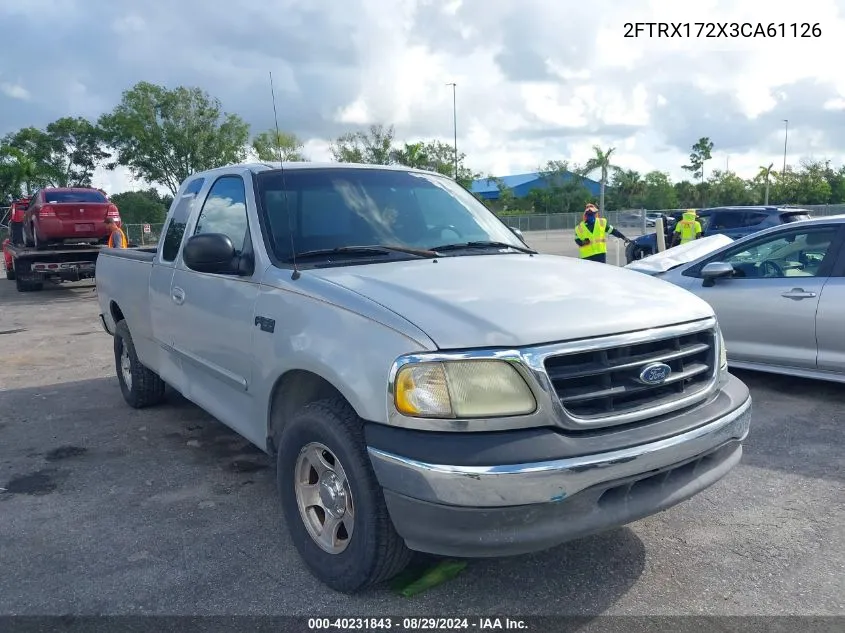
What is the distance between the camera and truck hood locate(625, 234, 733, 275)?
7.04 metres

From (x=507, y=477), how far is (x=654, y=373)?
803 millimetres

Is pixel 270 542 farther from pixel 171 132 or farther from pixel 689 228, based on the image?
pixel 171 132

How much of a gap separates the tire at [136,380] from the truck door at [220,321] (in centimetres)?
137

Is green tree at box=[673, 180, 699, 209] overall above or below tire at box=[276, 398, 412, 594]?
above

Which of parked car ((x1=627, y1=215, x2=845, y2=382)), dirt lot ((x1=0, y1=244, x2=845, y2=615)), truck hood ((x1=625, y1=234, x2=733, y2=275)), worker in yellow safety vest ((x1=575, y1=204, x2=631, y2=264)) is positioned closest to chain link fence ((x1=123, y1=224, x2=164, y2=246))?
worker in yellow safety vest ((x1=575, y1=204, x2=631, y2=264))

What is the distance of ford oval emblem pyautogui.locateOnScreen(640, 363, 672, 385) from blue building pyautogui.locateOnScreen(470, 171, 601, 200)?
192ft

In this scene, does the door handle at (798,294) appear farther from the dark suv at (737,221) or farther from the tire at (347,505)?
the dark suv at (737,221)

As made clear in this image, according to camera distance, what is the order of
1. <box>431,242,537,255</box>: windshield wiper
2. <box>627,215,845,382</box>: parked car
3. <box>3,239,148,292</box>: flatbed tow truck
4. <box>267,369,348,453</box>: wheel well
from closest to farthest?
<box>267,369,348,453</box>: wheel well < <box>431,242,537,255</box>: windshield wiper < <box>627,215,845,382</box>: parked car < <box>3,239,148,292</box>: flatbed tow truck

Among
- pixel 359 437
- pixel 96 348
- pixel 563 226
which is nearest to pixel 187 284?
pixel 359 437

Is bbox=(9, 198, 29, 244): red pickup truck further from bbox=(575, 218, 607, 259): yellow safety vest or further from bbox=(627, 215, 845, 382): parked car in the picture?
bbox=(627, 215, 845, 382): parked car

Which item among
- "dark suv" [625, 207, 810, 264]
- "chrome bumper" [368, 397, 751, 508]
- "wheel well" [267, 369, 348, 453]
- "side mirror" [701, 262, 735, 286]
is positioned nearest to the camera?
"chrome bumper" [368, 397, 751, 508]

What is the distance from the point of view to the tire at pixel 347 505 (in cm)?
273

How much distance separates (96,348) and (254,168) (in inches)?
238

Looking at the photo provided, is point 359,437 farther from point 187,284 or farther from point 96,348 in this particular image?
point 96,348
